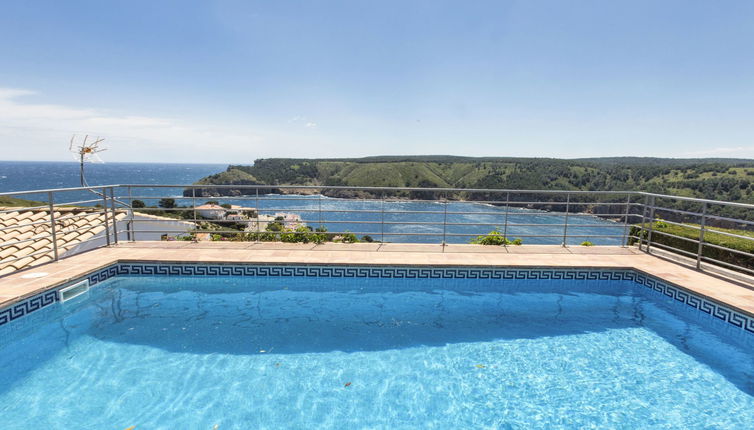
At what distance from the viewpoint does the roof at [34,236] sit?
4336 millimetres

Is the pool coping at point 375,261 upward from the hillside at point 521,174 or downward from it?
downward

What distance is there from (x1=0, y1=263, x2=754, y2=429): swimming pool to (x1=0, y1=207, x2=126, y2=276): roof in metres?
0.87

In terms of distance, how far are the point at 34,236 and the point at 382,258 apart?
5114 mm

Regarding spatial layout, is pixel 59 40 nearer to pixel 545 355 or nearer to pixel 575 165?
pixel 545 355

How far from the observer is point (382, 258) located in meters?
5.15

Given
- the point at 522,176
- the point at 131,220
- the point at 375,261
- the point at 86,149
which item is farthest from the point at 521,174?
the point at 131,220

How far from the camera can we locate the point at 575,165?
83.1 m

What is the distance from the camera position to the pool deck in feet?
13.3

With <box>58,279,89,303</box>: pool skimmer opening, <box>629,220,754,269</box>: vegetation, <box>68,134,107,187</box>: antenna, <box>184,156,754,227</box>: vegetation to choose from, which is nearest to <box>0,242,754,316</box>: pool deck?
<box>58,279,89,303</box>: pool skimmer opening

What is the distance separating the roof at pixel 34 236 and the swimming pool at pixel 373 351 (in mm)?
871

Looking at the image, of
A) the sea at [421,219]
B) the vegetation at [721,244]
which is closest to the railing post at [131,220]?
the sea at [421,219]

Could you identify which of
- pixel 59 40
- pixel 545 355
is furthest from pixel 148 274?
pixel 59 40

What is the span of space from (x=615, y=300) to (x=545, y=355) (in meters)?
2.07

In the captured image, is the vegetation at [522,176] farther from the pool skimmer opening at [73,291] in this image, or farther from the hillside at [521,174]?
the pool skimmer opening at [73,291]
